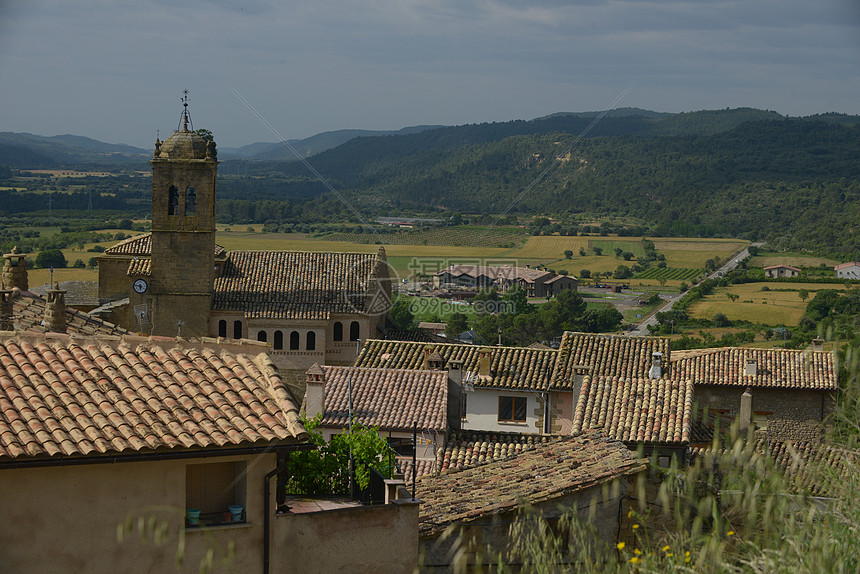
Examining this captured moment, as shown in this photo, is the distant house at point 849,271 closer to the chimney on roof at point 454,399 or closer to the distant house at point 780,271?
the distant house at point 780,271

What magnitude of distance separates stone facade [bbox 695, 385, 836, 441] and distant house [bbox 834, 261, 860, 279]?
225 ft

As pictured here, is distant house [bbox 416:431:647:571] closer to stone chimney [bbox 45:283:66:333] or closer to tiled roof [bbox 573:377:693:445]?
tiled roof [bbox 573:377:693:445]

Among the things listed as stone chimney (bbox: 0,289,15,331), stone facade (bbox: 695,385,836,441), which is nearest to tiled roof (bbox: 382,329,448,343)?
stone facade (bbox: 695,385,836,441)

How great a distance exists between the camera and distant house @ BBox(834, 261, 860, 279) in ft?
288

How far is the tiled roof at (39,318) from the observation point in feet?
44.3

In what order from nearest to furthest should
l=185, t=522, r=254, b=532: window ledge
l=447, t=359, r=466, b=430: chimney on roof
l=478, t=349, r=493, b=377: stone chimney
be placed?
1. l=185, t=522, r=254, b=532: window ledge
2. l=447, t=359, r=466, b=430: chimney on roof
3. l=478, t=349, r=493, b=377: stone chimney

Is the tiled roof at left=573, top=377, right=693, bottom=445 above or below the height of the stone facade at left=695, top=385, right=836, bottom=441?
above

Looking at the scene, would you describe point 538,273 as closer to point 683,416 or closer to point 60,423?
point 683,416

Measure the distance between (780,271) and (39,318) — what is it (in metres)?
89.4

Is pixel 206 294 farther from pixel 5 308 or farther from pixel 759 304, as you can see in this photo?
pixel 759 304

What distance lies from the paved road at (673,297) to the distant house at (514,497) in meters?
47.1

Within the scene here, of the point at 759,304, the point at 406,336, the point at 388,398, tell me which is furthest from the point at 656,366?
the point at 759,304

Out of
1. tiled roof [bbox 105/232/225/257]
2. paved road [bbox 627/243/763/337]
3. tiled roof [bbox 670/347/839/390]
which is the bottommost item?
paved road [bbox 627/243/763/337]

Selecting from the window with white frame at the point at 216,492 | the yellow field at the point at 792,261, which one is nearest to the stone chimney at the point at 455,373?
the window with white frame at the point at 216,492
